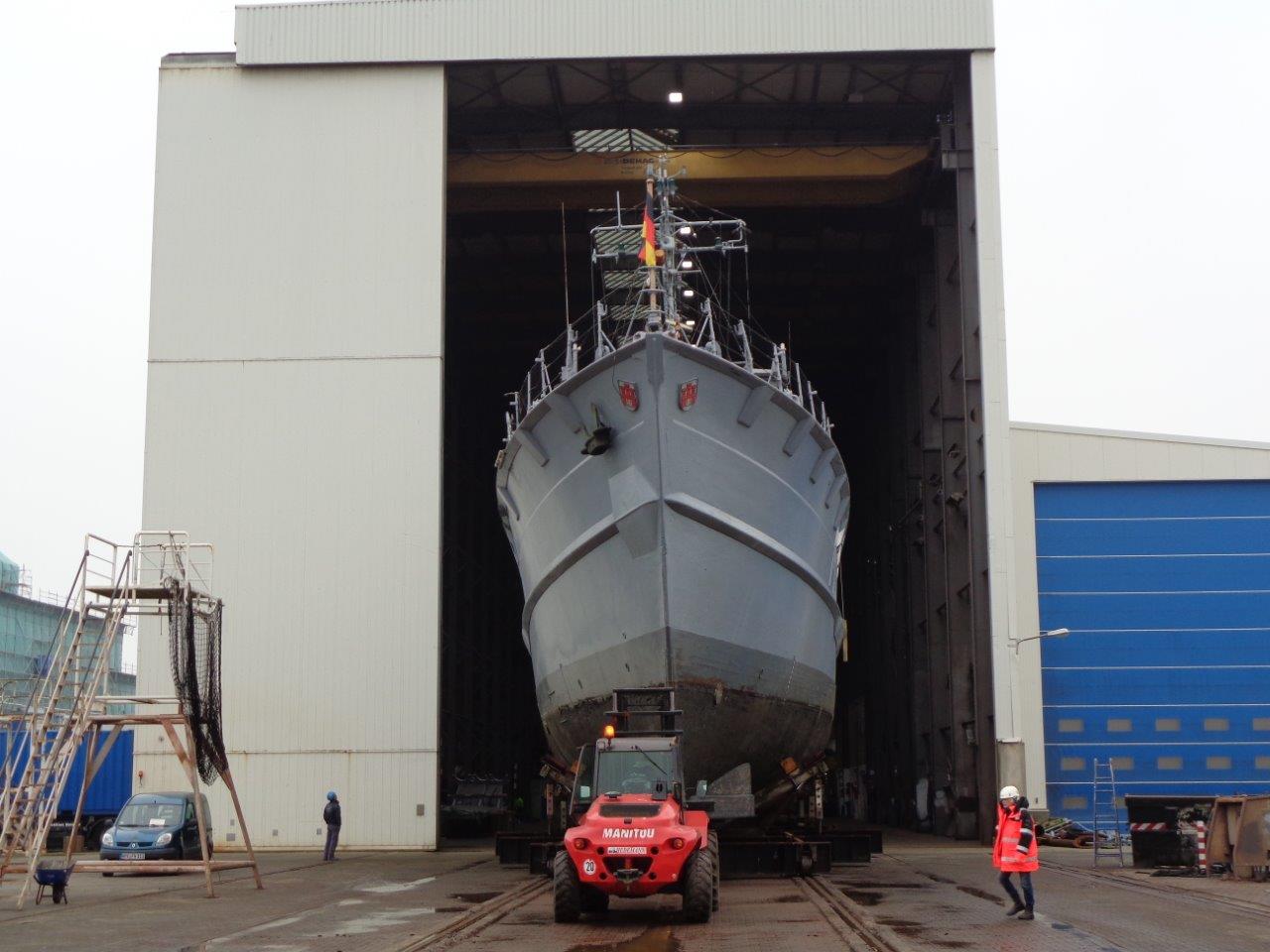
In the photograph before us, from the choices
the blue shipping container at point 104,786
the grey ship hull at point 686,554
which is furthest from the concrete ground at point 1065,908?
the blue shipping container at point 104,786

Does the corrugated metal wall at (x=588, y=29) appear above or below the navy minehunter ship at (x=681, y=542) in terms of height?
above

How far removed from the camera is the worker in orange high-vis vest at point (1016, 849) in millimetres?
11844

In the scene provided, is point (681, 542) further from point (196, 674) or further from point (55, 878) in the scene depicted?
point (55, 878)

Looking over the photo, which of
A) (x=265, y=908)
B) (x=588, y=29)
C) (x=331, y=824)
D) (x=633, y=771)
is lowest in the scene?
(x=265, y=908)

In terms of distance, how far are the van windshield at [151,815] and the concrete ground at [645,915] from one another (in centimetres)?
97

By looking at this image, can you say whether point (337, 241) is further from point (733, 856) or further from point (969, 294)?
point (733, 856)

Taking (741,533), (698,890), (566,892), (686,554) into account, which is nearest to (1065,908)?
(698,890)

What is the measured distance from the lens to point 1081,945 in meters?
9.92

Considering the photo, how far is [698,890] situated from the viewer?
445 inches

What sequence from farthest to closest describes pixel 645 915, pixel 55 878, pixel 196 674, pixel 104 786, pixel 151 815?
pixel 104 786, pixel 151 815, pixel 196 674, pixel 55 878, pixel 645 915

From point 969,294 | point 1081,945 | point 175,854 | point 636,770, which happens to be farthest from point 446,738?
point 1081,945

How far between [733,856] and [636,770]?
4418 mm

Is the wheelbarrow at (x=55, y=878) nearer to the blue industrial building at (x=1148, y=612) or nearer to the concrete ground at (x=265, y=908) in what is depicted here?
the concrete ground at (x=265, y=908)

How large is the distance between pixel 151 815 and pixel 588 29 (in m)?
15.2
